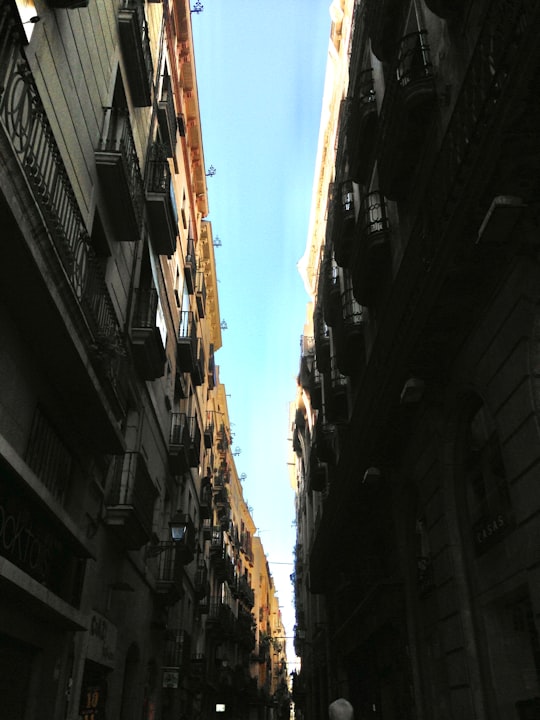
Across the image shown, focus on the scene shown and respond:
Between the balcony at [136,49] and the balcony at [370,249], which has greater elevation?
the balcony at [136,49]

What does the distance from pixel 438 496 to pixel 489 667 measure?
9.93 ft

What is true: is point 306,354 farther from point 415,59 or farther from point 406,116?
point 406,116

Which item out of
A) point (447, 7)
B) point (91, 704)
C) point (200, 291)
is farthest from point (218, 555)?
point (447, 7)

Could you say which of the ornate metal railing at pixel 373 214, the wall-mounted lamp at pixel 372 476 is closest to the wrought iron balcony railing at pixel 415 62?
the ornate metal railing at pixel 373 214

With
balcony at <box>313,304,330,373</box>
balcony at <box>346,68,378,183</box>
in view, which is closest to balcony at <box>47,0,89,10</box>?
balcony at <box>346,68,378,183</box>

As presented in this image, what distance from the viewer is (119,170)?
11977mm

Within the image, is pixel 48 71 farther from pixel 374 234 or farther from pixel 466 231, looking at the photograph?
pixel 374 234

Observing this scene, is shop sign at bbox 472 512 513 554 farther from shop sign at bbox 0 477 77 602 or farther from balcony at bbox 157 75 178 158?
balcony at bbox 157 75 178 158

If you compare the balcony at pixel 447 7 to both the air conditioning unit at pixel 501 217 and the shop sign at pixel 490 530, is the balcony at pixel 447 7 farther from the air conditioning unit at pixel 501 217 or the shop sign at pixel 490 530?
the shop sign at pixel 490 530

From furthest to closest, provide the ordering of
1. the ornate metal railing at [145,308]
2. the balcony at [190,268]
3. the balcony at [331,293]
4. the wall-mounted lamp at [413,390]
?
the balcony at [190,268] → the balcony at [331,293] → the ornate metal railing at [145,308] → the wall-mounted lamp at [413,390]

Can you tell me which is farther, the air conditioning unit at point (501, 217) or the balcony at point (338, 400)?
the balcony at point (338, 400)

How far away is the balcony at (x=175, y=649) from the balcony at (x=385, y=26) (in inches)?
698

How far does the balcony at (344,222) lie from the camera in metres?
19.0

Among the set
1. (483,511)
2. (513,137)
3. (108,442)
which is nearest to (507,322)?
(513,137)
